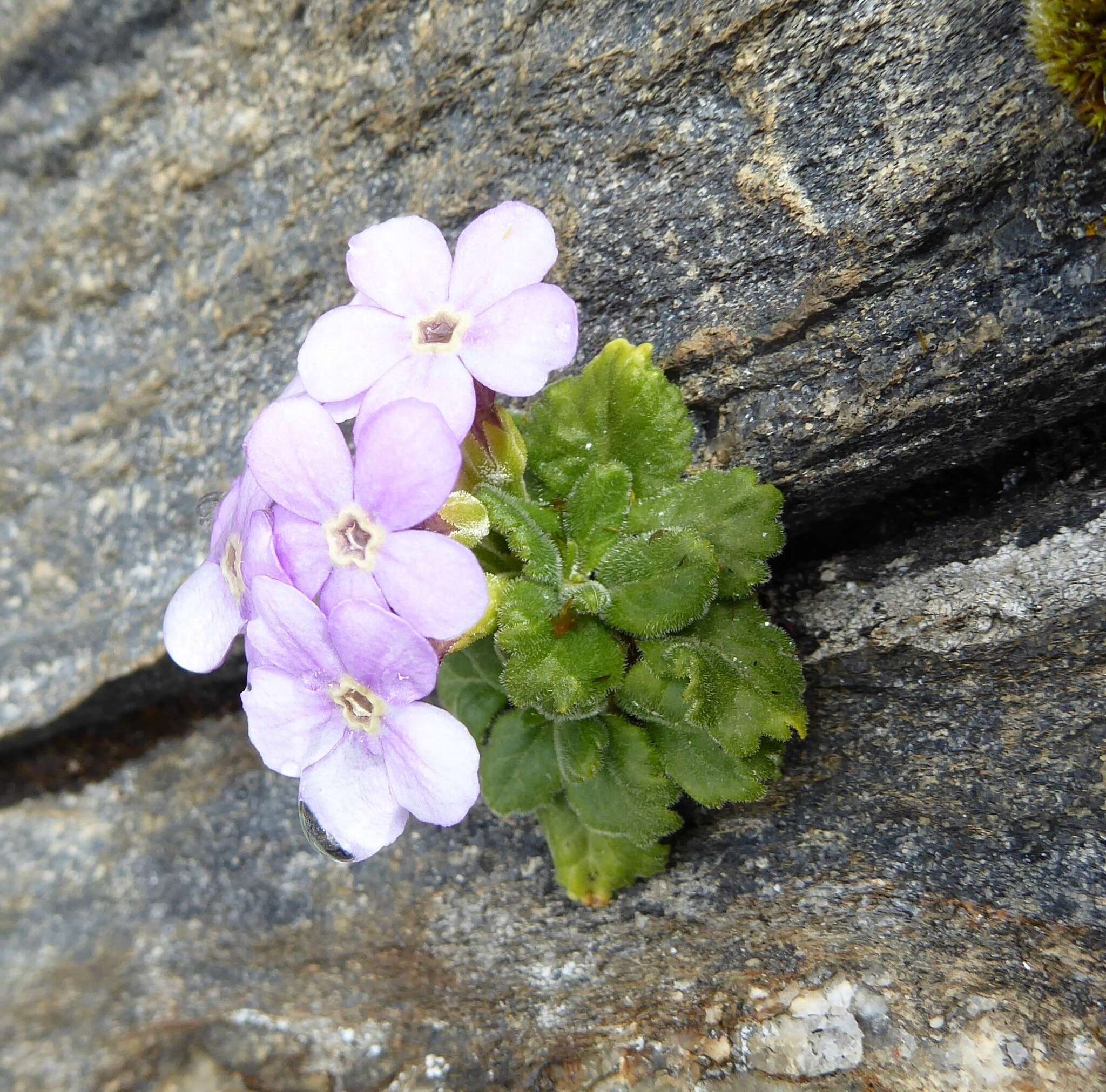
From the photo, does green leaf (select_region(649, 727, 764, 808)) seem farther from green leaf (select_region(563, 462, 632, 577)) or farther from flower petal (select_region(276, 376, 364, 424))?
flower petal (select_region(276, 376, 364, 424))

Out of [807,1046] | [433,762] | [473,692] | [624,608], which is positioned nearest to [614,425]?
[624,608]

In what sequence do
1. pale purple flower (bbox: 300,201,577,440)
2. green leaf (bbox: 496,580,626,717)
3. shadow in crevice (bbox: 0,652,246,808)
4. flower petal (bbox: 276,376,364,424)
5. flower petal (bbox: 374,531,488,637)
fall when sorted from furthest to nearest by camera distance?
→ 1. shadow in crevice (bbox: 0,652,246,808)
2. green leaf (bbox: 496,580,626,717)
3. flower petal (bbox: 276,376,364,424)
4. pale purple flower (bbox: 300,201,577,440)
5. flower petal (bbox: 374,531,488,637)

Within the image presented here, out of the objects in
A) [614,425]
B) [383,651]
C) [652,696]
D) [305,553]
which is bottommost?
[652,696]

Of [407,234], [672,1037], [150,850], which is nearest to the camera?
[407,234]

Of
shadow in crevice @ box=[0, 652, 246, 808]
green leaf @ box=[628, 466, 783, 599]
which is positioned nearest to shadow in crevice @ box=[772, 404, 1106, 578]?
green leaf @ box=[628, 466, 783, 599]

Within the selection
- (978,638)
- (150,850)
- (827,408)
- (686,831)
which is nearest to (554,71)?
(827,408)

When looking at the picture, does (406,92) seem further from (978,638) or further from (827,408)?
(978,638)

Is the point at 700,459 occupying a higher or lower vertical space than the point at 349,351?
lower

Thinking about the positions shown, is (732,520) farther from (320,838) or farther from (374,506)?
(320,838)
